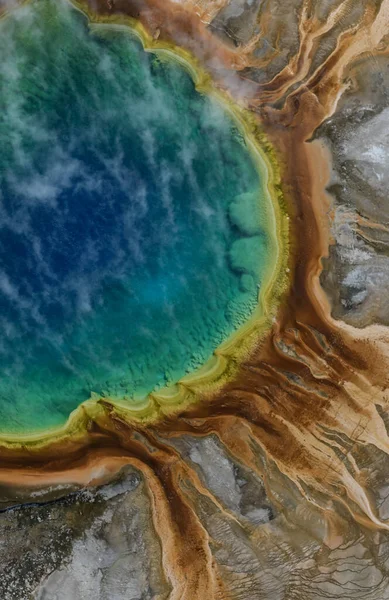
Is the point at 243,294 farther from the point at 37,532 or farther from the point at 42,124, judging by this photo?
the point at 37,532

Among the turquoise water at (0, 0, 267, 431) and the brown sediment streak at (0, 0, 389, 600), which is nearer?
the brown sediment streak at (0, 0, 389, 600)

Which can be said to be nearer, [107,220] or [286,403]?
[286,403]

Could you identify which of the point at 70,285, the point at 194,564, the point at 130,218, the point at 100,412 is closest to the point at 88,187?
the point at 130,218

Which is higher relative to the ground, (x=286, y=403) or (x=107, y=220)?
(x=107, y=220)

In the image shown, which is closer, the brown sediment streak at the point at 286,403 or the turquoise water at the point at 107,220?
the brown sediment streak at the point at 286,403
